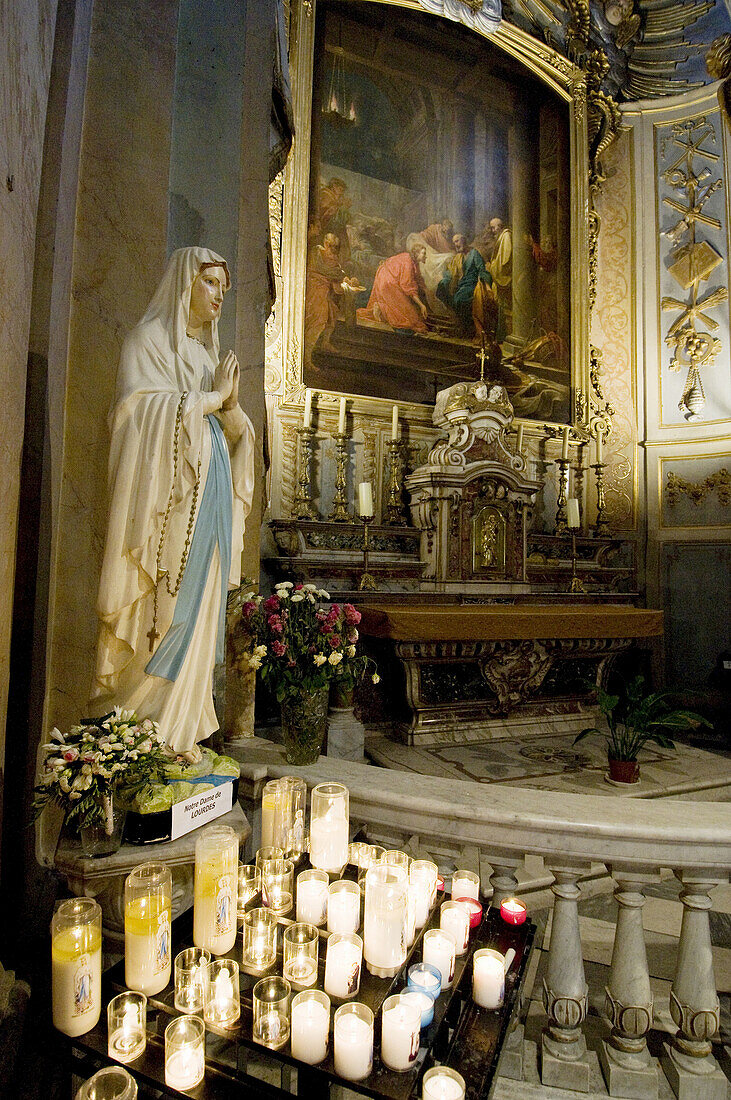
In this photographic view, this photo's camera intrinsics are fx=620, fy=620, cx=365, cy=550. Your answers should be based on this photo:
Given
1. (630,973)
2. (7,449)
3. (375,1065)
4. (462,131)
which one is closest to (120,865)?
(375,1065)

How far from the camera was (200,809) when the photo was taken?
6.21ft

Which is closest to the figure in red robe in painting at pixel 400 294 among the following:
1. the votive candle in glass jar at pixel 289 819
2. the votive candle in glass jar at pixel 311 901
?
Answer: the votive candle in glass jar at pixel 289 819

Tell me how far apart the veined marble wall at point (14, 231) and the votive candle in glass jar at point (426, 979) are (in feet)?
4.17

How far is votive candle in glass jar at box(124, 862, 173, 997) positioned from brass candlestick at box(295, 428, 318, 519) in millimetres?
4363

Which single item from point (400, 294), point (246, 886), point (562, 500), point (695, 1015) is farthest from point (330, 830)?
point (400, 294)

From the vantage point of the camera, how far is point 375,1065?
1.25m

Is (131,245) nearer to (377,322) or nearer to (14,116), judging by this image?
(14,116)

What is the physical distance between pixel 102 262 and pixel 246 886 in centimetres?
248

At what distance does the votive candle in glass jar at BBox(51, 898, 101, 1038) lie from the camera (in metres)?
1.31

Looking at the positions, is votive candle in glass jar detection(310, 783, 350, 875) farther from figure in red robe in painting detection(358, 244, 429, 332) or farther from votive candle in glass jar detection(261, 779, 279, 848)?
figure in red robe in painting detection(358, 244, 429, 332)

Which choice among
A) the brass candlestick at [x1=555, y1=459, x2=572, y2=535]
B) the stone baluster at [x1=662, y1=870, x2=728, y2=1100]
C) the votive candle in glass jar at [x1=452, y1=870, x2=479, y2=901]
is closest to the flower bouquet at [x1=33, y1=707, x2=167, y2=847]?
the votive candle in glass jar at [x1=452, y1=870, x2=479, y2=901]

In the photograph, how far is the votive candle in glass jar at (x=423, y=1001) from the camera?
133 cm

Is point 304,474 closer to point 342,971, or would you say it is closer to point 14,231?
point 14,231

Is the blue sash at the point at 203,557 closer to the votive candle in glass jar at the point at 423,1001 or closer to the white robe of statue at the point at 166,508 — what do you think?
the white robe of statue at the point at 166,508
